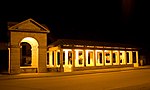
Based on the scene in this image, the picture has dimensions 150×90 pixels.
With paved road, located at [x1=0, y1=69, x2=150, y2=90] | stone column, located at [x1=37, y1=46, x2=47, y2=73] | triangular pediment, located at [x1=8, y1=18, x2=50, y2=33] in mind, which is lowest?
paved road, located at [x1=0, y1=69, x2=150, y2=90]

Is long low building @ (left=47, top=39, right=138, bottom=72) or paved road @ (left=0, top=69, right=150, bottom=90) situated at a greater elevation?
long low building @ (left=47, top=39, right=138, bottom=72)

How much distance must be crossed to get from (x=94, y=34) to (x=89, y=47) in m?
41.8

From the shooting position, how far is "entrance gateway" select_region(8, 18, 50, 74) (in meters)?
28.7

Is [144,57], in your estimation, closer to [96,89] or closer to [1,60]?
[1,60]

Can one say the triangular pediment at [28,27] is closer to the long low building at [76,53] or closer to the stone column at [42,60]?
the stone column at [42,60]

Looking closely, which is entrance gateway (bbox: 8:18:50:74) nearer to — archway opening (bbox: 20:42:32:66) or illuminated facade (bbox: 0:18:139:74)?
illuminated facade (bbox: 0:18:139:74)

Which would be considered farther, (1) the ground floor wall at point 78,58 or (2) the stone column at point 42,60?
(1) the ground floor wall at point 78,58

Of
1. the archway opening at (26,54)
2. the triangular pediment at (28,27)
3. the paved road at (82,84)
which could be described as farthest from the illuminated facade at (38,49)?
the paved road at (82,84)

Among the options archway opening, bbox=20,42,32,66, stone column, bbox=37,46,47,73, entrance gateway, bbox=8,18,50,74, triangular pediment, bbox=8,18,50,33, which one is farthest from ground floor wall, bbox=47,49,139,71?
archway opening, bbox=20,42,32,66

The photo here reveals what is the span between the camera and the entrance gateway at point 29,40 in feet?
94.1

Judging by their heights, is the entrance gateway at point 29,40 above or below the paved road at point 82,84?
above

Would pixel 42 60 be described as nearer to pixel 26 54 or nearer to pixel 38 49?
pixel 38 49

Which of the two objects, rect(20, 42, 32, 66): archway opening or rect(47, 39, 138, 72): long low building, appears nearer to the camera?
rect(47, 39, 138, 72): long low building

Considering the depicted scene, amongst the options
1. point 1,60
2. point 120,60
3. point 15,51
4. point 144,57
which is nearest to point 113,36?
point 144,57
